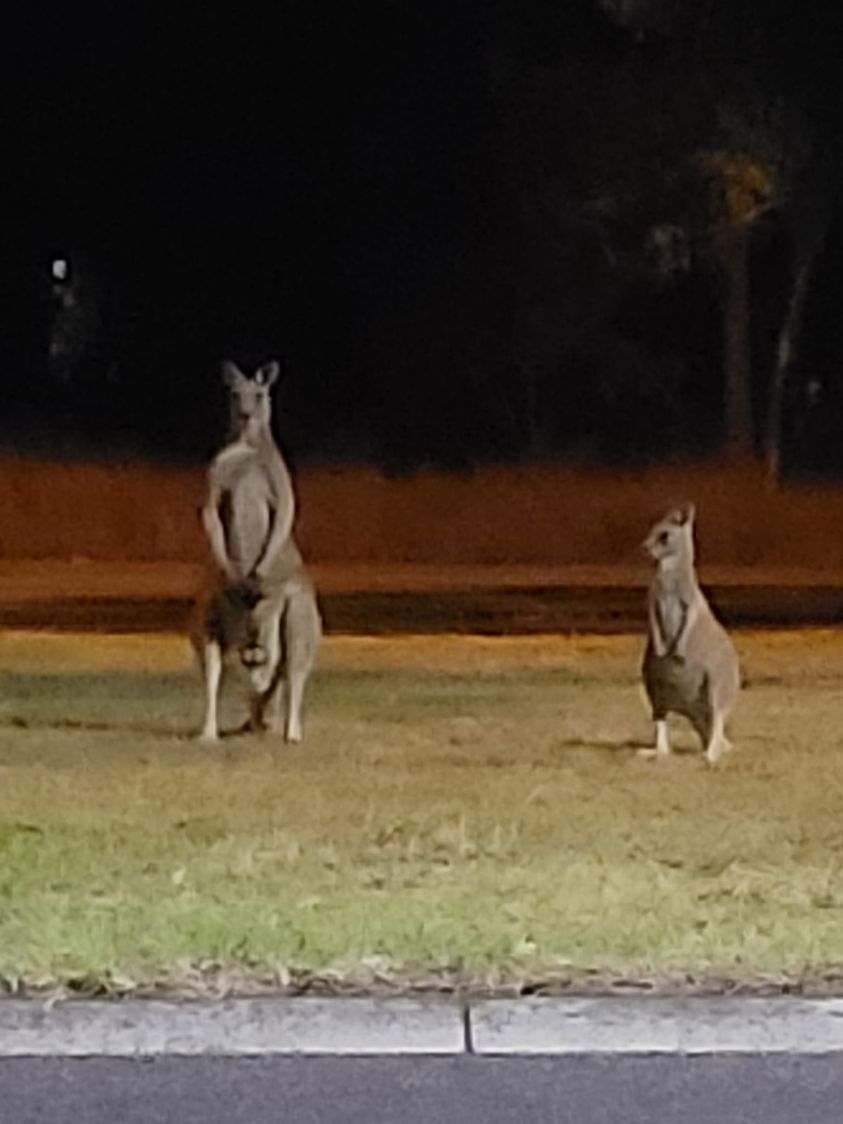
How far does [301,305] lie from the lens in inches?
116

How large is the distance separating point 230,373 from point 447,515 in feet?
1.04

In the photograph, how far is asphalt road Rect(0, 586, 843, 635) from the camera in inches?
117

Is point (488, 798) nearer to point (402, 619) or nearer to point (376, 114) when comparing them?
point (402, 619)

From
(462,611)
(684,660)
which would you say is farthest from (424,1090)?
(462,611)

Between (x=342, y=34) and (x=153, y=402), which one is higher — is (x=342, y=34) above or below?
above

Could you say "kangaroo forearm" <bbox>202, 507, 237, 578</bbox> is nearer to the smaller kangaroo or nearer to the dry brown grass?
the dry brown grass

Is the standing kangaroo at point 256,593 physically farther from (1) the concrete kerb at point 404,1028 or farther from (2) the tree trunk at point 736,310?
(1) the concrete kerb at point 404,1028

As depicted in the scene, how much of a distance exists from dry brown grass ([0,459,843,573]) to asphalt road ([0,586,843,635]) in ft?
0.13

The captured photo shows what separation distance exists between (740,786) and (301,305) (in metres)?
0.77

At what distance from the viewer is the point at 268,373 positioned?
114 inches

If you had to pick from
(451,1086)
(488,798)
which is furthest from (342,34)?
(451,1086)

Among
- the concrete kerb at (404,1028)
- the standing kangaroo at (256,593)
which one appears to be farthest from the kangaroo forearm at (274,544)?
the concrete kerb at (404,1028)

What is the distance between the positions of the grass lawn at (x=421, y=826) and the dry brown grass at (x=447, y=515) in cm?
11

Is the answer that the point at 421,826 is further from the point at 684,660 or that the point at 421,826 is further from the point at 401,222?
the point at 401,222
